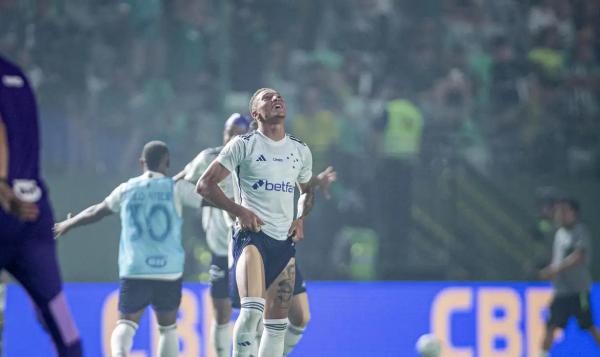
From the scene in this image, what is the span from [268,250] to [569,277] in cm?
606

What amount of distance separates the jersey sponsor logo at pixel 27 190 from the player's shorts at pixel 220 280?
15.6 feet

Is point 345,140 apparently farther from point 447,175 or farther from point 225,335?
point 225,335

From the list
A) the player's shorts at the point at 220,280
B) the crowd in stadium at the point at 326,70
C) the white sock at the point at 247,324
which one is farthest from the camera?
the crowd in stadium at the point at 326,70

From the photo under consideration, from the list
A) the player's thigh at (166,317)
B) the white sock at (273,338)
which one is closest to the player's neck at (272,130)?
the white sock at (273,338)

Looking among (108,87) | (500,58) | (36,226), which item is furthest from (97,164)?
(36,226)

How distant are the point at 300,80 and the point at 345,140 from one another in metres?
1.12

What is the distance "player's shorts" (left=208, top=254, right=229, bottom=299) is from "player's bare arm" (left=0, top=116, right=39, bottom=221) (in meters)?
4.83

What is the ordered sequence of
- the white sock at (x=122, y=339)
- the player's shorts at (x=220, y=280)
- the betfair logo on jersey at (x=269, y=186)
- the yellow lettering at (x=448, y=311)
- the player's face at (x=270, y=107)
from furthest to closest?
the yellow lettering at (x=448, y=311) < the player's shorts at (x=220, y=280) < the white sock at (x=122, y=339) < the betfair logo on jersey at (x=269, y=186) < the player's face at (x=270, y=107)

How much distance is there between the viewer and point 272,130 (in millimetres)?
8234

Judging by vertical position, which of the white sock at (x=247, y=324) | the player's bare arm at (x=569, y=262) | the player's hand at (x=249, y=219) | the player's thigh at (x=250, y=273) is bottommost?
the player's bare arm at (x=569, y=262)

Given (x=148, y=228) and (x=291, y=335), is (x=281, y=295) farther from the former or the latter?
(x=148, y=228)

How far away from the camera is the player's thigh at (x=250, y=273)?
313 inches

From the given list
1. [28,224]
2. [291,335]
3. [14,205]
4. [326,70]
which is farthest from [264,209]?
[326,70]

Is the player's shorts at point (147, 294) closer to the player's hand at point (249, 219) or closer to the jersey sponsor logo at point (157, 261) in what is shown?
the jersey sponsor logo at point (157, 261)
